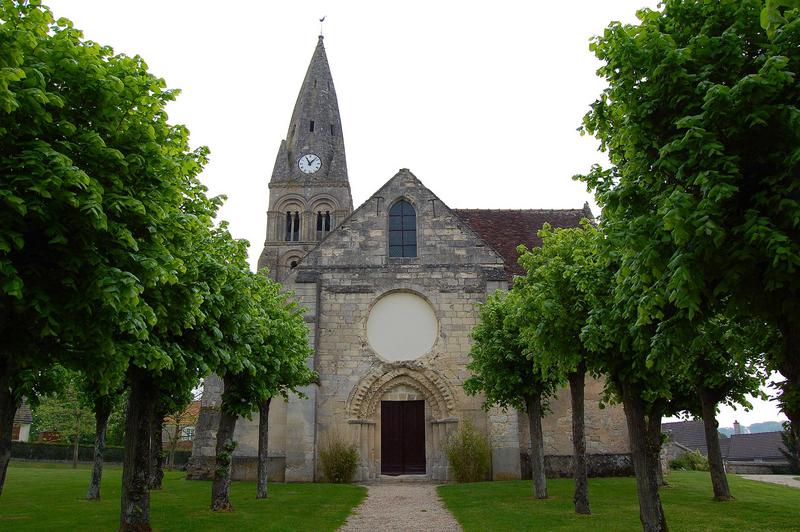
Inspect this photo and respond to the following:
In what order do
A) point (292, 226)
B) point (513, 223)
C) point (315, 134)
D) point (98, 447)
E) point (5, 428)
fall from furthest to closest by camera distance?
1. point (315, 134)
2. point (292, 226)
3. point (513, 223)
4. point (98, 447)
5. point (5, 428)

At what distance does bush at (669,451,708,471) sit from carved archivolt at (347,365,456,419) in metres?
17.9

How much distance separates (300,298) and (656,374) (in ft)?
53.0

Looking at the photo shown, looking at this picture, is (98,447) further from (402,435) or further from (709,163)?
(709,163)

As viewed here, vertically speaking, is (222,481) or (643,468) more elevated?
(643,468)

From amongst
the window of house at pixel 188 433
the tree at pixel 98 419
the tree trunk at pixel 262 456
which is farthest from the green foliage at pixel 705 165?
the window of house at pixel 188 433

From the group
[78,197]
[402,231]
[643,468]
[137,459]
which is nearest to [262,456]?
[137,459]

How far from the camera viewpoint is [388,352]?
2455 centimetres

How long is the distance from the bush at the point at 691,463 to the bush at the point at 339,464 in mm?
20790

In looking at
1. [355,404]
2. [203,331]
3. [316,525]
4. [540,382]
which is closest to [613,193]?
[203,331]

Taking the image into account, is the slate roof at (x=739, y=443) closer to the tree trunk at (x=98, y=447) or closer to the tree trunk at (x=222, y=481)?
the tree trunk at (x=222, y=481)

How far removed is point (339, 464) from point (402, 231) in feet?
30.6

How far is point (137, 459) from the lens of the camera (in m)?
10.9

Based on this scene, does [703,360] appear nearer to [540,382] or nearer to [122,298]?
[540,382]

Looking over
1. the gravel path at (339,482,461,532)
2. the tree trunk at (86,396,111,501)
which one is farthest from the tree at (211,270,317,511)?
the tree trunk at (86,396,111,501)
